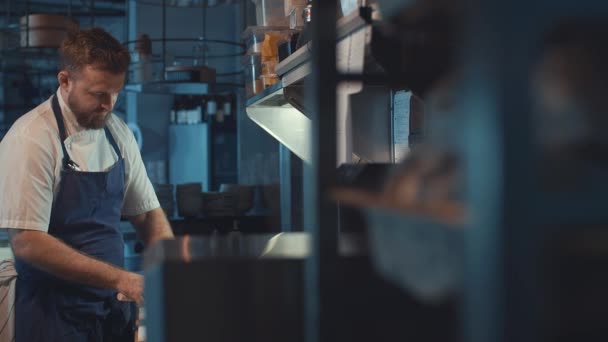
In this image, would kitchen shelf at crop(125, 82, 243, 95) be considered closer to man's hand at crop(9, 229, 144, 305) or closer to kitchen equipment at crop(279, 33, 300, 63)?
kitchen equipment at crop(279, 33, 300, 63)

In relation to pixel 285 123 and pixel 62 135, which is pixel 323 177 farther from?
pixel 285 123

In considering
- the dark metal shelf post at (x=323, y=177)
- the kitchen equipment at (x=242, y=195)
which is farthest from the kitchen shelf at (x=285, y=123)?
the kitchen equipment at (x=242, y=195)

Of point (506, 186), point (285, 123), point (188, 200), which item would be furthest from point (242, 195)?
point (506, 186)

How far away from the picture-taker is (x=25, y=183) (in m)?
2.20

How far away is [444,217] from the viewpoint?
2.12 ft

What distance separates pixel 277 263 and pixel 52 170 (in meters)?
1.38

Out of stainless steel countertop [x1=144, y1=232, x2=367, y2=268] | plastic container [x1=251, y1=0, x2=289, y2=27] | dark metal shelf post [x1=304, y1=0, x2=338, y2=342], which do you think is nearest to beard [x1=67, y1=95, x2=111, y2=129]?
plastic container [x1=251, y1=0, x2=289, y2=27]

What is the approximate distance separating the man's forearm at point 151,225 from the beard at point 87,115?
1.31ft

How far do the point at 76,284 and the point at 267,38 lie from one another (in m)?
1.01

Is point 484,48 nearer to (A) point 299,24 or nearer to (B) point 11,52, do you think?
(A) point 299,24

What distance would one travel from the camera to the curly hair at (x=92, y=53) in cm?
232

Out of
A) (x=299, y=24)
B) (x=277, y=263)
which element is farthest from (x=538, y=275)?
(x=299, y=24)

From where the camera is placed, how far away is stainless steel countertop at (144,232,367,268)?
3.76 ft

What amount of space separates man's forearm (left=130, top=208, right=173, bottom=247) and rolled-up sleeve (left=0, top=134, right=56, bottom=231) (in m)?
0.45
